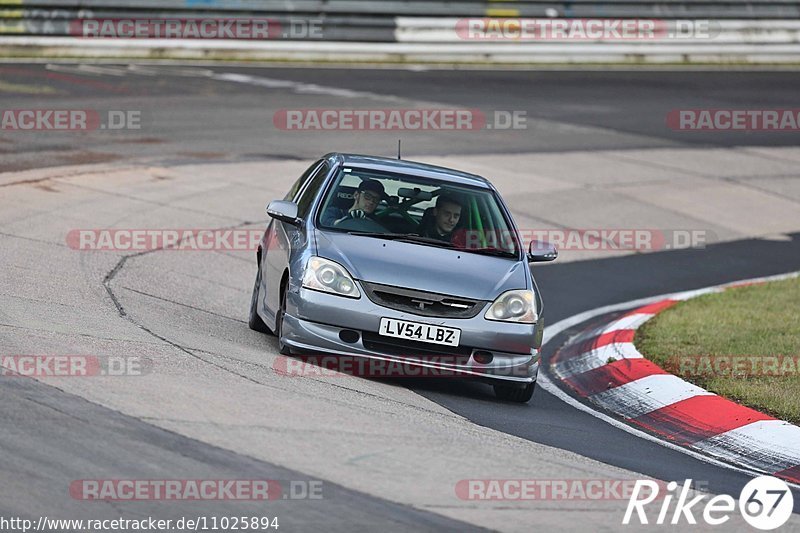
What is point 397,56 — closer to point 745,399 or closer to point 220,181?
point 220,181

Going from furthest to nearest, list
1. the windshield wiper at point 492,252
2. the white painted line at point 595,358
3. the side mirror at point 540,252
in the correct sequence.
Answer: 1. the white painted line at point 595,358
2. the side mirror at point 540,252
3. the windshield wiper at point 492,252

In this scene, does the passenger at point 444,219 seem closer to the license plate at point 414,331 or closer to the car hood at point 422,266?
the car hood at point 422,266

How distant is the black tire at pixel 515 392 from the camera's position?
Result: 931 centimetres

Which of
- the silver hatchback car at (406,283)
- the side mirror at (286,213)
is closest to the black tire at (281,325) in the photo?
the silver hatchback car at (406,283)

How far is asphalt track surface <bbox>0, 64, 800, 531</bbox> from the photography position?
6477 mm

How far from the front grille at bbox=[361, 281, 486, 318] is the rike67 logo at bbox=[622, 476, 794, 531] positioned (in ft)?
7.43

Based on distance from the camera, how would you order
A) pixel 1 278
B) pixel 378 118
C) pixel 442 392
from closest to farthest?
pixel 442 392 < pixel 1 278 < pixel 378 118

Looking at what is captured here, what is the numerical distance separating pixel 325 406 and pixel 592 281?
7.37 metres

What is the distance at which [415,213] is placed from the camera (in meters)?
10.0

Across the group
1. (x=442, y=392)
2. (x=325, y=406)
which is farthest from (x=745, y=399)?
(x=325, y=406)

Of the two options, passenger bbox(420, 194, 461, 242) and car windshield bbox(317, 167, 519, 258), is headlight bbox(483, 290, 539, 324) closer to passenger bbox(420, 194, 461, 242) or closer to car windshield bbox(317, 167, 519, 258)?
car windshield bbox(317, 167, 519, 258)

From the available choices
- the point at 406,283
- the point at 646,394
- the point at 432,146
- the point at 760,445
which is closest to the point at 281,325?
the point at 406,283

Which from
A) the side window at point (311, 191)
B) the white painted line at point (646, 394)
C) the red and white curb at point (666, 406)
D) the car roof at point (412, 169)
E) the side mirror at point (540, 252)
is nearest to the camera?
the red and white curb at point (666, 406)

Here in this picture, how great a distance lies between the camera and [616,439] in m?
8.55
